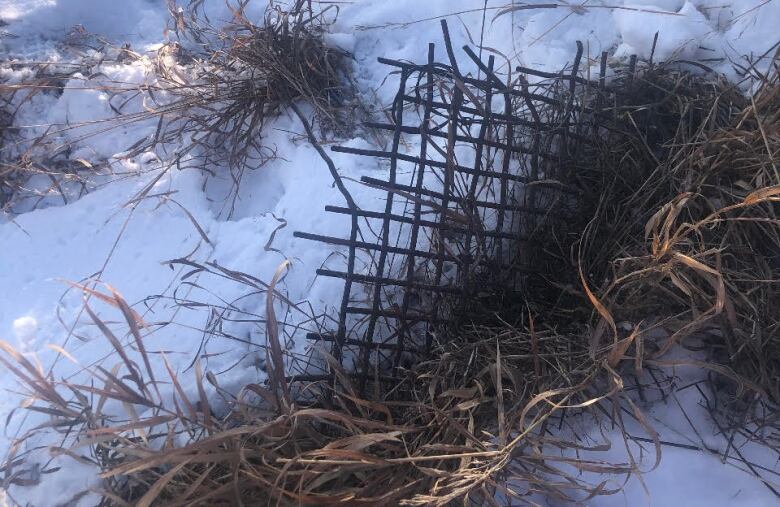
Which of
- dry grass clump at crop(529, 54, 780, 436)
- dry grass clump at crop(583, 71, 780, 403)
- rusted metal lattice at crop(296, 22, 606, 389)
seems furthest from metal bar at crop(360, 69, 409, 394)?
dry grass clump at crop(583, 71, 780, 403)

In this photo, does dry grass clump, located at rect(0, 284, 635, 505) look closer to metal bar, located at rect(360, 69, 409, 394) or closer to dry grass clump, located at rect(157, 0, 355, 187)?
metal bar, located at rect(360, 69, 409, 394)

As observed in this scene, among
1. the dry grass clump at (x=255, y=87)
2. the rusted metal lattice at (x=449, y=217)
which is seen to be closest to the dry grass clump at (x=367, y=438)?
the rusted metal lattice at (x=449, y=217)

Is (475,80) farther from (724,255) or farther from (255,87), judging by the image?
(255,87)

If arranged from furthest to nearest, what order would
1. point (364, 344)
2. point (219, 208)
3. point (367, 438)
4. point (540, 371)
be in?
1. point (219, 208)
2. point (364, 344)
3. point (540, 371)
4. point (367, 438)

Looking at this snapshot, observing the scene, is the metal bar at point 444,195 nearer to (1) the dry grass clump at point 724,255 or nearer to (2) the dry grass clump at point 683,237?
(2) the dry grass clump at point 683,237

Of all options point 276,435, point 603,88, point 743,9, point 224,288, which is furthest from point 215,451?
point 743,9

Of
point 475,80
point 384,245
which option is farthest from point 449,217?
point 475,80
